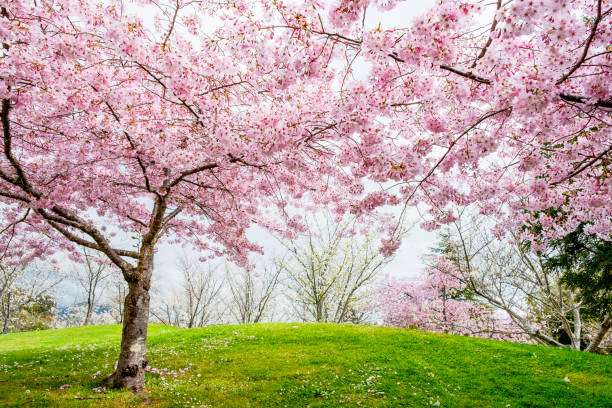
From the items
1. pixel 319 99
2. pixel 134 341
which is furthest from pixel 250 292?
pixel 319 99

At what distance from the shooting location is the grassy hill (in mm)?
5355

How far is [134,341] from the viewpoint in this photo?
5543 mm

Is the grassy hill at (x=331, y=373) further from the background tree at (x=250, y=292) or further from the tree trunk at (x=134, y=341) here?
the background tree at (x=250, y=292)

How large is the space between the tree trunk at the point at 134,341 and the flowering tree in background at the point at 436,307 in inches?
519

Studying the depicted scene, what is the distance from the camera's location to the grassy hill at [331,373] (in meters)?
5.36

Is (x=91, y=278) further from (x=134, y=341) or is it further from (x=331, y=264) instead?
(x=134, y=341)

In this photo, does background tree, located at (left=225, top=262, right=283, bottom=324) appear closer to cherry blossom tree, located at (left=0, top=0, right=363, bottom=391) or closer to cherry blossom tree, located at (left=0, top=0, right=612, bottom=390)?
cherry blossom tree, located at (left=0, top=0, right=363, bottom=391)

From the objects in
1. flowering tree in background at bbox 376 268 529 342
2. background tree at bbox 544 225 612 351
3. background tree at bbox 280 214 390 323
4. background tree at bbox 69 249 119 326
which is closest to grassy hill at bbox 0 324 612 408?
background tree at bbox 544 225 612 351

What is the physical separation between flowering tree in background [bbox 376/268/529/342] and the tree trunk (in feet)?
43.2

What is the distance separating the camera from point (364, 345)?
8.40 metres

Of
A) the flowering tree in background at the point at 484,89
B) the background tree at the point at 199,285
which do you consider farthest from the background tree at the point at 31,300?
the flowering tree in background at the point at 484,89

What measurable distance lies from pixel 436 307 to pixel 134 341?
1532 cm

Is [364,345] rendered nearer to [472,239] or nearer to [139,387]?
[139,387]

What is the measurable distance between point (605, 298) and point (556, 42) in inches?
390
